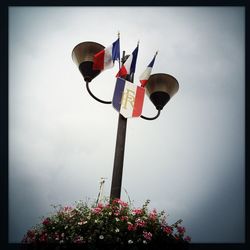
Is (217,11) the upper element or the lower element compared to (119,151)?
upper

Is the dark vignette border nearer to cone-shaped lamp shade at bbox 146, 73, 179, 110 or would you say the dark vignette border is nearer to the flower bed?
the flower bed

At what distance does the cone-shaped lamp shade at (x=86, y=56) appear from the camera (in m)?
4.39

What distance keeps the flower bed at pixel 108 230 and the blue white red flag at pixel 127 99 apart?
879mm

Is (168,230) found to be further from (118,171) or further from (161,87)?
(161,87)

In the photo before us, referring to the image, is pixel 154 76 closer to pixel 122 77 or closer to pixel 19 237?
pixel 122 77

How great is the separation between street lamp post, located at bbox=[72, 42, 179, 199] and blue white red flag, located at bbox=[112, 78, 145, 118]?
0.27 feet

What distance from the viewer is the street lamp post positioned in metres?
4.19

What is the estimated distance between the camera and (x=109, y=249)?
3742 mm

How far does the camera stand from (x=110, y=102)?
14.8 ft

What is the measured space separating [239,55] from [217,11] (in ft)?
2.12

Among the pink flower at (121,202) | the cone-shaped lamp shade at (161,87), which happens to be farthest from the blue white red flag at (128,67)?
the pink flower at (121,202)

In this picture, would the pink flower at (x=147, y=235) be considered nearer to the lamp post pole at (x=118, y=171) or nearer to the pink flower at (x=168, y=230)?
the pink flower at (x=168, y=230)
